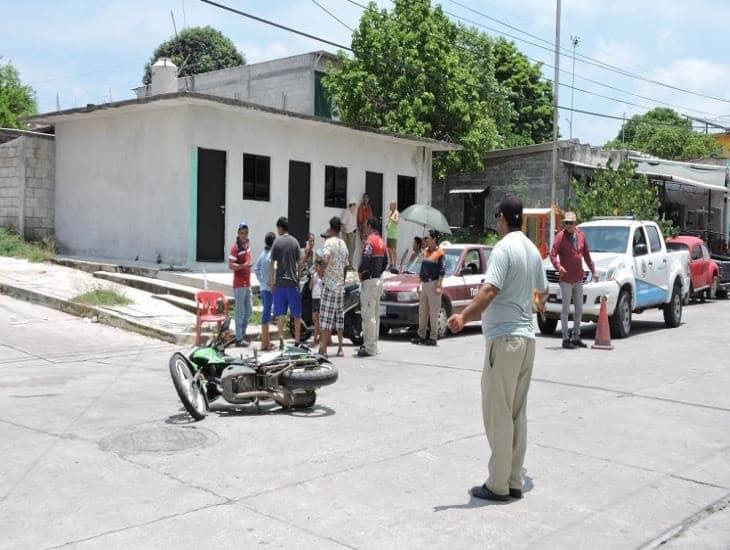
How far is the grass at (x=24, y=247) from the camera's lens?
19.2 metres

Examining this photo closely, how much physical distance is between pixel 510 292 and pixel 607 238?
10.7 m

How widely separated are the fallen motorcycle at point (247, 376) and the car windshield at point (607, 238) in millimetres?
8791

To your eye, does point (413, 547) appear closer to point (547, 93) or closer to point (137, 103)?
point (137, 103)

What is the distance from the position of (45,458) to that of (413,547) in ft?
10.7

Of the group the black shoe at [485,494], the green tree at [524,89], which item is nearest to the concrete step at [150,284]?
the black shoe at [485,494]

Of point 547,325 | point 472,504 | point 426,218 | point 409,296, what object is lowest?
point 472,504

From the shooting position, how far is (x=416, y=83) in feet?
94.9

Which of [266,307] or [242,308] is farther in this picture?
[242,308]

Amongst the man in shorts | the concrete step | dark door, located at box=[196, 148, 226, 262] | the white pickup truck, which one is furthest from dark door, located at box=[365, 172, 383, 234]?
the man in shorts

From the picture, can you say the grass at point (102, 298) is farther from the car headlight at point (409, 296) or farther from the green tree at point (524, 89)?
the green tree at point (524, 89)

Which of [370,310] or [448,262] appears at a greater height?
[448,262]

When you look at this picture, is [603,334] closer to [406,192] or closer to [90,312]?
[90,312]

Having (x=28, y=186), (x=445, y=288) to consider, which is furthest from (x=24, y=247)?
(x=445, y=288)

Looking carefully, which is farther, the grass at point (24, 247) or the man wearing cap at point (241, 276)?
the grass at point (24, 247)
